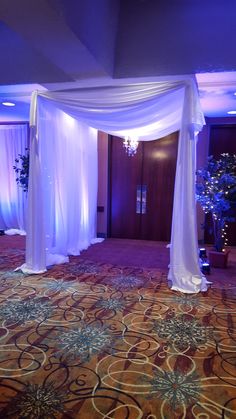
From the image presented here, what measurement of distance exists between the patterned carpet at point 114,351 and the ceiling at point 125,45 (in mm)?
2838

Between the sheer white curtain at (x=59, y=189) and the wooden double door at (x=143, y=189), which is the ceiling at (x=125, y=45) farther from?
the wooden double door at (x=143, y=189)

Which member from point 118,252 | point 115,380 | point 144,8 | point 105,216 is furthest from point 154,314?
point 105,216

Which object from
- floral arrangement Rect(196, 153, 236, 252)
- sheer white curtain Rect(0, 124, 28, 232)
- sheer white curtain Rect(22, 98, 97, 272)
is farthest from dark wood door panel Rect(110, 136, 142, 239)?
floral arrangement Rect(196, 153, 236, 252)

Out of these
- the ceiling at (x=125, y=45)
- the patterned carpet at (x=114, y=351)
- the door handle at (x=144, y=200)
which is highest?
the ceiling at (x=125, y=45)

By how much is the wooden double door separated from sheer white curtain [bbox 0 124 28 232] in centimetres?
243

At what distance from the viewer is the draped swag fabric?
3.79 meters

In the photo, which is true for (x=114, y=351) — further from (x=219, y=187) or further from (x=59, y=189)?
(x=219, y=187)

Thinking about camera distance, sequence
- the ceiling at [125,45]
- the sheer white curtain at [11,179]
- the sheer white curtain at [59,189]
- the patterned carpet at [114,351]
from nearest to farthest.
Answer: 1. the patterned carpet at [114,351]
2. the ceiling at [125,45]
3. the sheer white curtain at [59,189]
4. the sheer white curtain at [11,179]

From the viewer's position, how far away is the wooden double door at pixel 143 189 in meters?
7.16

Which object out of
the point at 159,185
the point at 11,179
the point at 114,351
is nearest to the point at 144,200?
the point at 159,185

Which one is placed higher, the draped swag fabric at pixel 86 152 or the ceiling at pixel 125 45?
the ceiling at pixel 125 45

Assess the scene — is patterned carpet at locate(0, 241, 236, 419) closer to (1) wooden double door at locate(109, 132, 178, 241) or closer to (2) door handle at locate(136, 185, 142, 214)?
(1) wooden double door at locate(109, 132, 178, 241)

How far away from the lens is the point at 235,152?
6.93 m

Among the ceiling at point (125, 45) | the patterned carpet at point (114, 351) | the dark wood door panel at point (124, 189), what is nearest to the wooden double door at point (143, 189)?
the dark wood door panel at point (124, 189)
